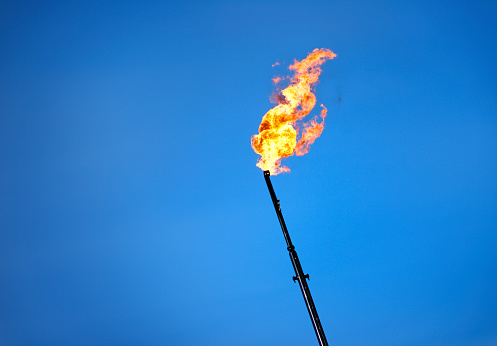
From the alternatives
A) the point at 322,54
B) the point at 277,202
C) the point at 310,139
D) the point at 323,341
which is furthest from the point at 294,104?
the point at 323,341

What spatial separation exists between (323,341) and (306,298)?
809 millimetres

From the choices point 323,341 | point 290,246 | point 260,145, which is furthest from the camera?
point 260,145

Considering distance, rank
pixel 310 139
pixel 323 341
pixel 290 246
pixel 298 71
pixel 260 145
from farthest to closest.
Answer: pixel 298 71, pixel 310 139, pixel 260 145, pixel 290 246, pixel 323 341

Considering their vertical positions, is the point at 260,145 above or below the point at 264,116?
→ below

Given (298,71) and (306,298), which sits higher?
(298,71)

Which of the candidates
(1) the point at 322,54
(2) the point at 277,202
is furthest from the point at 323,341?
(1) the point at 322,54

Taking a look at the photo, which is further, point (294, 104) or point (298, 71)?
point (298, 71)

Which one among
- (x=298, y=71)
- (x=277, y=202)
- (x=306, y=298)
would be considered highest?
(x=298, y=71)

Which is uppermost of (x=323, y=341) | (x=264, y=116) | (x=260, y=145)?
(x=264, y=116)

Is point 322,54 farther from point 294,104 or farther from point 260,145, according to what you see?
point 260,145

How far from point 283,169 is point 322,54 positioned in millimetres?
5278

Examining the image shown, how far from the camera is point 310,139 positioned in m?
11.4

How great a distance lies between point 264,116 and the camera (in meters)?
10.7

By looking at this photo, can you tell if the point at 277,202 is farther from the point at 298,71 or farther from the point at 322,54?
the point at 322,54
